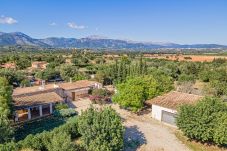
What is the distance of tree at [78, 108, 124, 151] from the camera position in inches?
869

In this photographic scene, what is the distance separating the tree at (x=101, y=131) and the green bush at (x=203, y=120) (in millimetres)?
7243

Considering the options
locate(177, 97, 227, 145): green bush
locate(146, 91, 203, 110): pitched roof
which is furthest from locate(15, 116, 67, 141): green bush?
locate(177, 97, 227, 145): green bush

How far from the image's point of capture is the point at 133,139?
27.3 metres

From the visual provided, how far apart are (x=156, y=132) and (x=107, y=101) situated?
15.1 meters

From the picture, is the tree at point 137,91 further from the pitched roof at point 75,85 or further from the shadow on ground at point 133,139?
the pitched roof at point 75,85

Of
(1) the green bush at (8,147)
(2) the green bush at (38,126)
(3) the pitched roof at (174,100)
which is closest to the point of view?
(1) the green bush at (8,147)

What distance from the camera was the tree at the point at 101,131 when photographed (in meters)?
22.1

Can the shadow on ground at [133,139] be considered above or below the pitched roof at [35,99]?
below

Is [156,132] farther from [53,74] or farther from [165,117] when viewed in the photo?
[53,74]

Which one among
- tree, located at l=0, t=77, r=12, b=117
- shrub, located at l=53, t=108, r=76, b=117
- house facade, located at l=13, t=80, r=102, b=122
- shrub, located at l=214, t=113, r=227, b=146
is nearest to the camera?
shrub, located at l=214, t=113, r=227, b=146

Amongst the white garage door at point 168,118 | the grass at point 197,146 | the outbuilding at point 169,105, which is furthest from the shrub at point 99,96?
the grass at point 197,146

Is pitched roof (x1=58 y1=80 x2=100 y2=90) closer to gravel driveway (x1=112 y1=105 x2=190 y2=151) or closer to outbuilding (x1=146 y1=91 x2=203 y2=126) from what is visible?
gravel driveway (x1=112 y1=105 x2=190 y2=151)

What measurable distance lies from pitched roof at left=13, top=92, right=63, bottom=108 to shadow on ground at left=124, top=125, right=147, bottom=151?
42.7 ft

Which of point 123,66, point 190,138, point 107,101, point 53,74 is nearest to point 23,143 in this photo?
point 190,138
